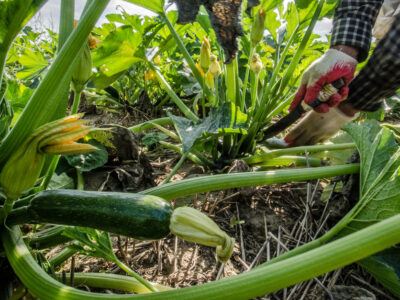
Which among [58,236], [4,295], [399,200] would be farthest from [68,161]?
[399,200]

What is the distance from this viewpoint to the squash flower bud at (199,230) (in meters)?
0.70

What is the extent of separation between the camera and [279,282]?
22.6 inches

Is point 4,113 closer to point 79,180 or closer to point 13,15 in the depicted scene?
point 13,15

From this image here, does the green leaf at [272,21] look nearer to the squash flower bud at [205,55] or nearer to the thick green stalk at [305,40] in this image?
the thick green stalk at [305,40]

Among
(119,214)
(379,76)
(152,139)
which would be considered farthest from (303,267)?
(379,76)

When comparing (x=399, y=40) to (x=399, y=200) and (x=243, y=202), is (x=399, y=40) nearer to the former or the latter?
(x=399, y=200)

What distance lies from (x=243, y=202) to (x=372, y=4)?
1239 mm

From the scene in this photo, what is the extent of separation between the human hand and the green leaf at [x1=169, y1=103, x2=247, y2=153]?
0.78m

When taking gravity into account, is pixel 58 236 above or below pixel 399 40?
below

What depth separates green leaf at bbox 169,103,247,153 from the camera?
1.16m

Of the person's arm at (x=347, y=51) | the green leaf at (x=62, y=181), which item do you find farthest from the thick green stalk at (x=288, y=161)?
the green leaf at (x=62, y=181)

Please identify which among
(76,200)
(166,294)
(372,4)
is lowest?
(166,294)

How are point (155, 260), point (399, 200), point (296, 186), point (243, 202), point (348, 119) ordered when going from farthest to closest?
point (348, 119)
point (296, 186)
point (243, 202)
point (155, 260)
point (399, 200)

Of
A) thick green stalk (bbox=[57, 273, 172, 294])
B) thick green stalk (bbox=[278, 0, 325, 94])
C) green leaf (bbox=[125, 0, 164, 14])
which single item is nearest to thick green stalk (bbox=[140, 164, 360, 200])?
thick green stalk (bbox=[57, 273, 172, 294])
